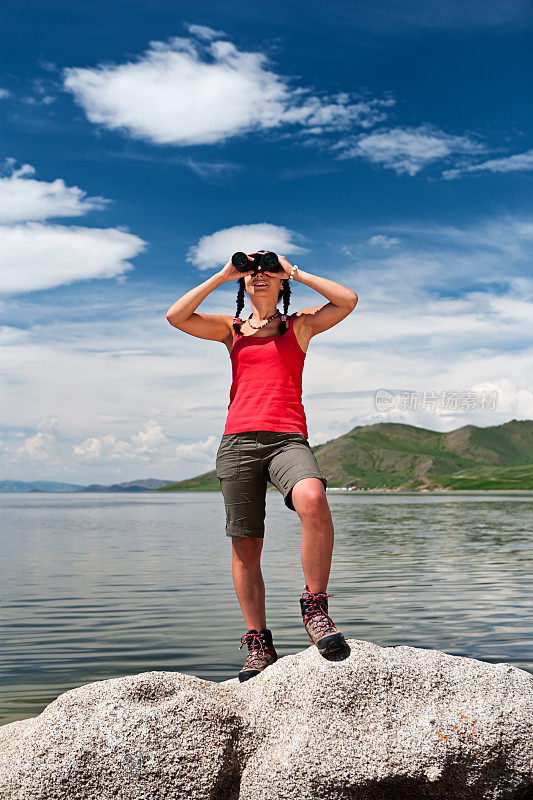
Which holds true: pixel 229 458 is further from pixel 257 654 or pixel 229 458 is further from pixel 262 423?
pixel 257 654

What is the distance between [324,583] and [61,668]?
717cm

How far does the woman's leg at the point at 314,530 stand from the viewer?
20.9ft

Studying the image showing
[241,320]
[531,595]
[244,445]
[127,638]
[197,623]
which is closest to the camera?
[244,445]

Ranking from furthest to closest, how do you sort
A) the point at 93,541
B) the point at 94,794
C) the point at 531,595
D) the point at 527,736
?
the point at 93,541
the point at 531,595
the point at 527,736
the point at 94,794

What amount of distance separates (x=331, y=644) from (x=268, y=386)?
2.37 metres

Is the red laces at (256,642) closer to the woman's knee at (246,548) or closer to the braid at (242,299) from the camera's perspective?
the woman's knee at (246,548)

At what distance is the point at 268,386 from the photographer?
696cm

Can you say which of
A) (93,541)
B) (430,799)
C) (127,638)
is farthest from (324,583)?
(93,541)

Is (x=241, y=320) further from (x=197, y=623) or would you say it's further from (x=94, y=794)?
(x=197, y=623)

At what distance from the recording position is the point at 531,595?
18891mm

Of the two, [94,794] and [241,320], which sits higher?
[241,320]

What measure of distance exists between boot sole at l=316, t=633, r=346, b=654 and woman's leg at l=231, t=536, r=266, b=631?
991 millimetres

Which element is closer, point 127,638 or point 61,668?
point 61,668

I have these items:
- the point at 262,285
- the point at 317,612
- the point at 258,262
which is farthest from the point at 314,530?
the point at 258,262
